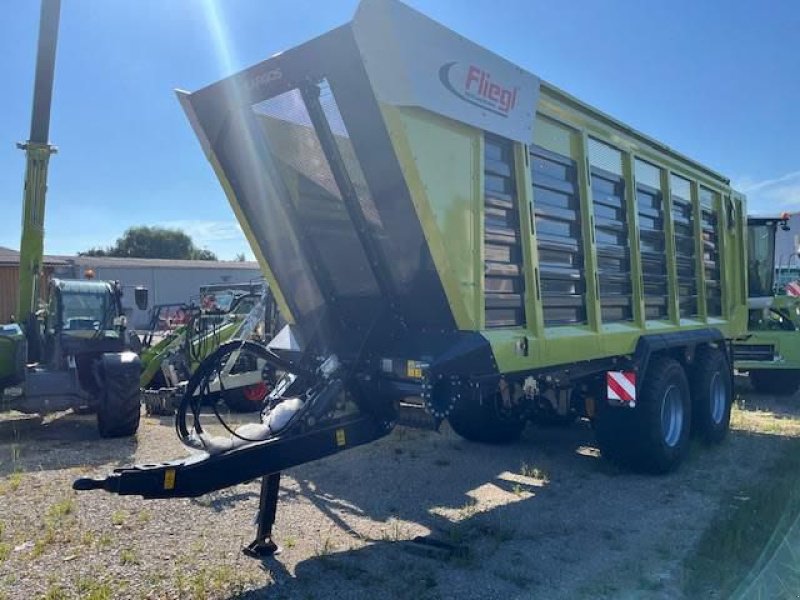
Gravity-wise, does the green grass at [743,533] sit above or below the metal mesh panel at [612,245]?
below

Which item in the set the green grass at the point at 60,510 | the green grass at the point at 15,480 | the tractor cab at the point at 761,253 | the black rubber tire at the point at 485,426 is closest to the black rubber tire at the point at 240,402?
the black rubber tire at the point at 485,426

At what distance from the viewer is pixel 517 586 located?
3.90m

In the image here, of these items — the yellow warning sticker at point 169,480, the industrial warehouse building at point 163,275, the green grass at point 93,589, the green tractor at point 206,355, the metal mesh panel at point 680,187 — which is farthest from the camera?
the industrial warehouse building at point 163,275

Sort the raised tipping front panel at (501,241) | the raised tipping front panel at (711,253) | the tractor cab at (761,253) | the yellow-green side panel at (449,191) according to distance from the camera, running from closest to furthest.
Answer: the yellow-green side panel at (449,191) < the raised tipping front panel at (501,241) < the raised tipping front panel at (711,253) < the tractor cab at (761,253)

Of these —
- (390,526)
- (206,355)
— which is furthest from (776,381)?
(206,355)

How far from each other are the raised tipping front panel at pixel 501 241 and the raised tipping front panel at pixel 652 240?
1955 mm

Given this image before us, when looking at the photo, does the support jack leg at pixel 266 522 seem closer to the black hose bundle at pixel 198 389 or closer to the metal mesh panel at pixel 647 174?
the black hose bundle at pixel 198 389

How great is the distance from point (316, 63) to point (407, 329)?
172cm

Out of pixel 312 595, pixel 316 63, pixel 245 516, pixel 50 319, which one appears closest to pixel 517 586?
pixel 312 595

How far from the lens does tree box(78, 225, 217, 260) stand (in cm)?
5897

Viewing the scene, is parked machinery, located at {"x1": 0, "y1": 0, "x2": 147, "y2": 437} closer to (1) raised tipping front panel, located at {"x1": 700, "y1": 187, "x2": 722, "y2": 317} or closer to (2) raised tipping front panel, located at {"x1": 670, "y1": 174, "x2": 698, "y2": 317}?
(2) raised tipping front panel, located at {"x1": 670, "y1": 174, "x2": 698, "y2": 317}

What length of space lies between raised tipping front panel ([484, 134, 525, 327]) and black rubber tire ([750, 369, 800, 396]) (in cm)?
791

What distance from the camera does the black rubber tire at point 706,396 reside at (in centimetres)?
716

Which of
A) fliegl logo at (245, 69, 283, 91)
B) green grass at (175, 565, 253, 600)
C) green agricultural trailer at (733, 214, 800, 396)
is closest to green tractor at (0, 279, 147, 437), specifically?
green grass at (175, 565, 253, 600)
